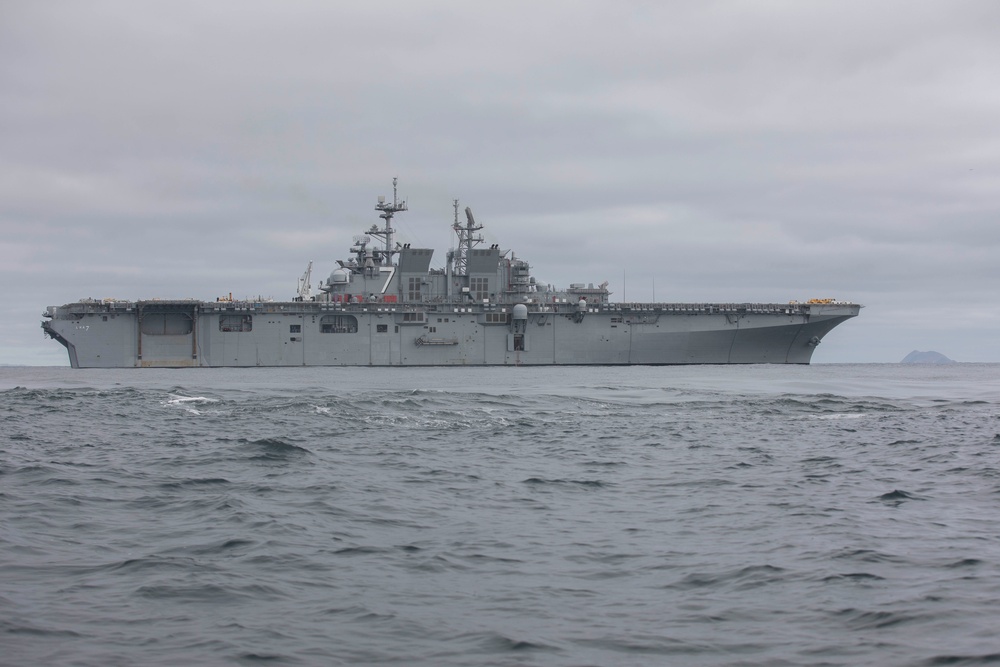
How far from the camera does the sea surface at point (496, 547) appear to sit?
22.4 ft

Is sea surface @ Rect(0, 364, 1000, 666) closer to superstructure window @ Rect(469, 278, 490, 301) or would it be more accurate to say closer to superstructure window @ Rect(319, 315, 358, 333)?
superstructure window @ Rect(319, 315, 358, 333)

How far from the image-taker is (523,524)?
11.0 metres

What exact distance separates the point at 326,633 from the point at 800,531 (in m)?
5.95

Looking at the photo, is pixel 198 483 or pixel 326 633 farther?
pixel 198 483

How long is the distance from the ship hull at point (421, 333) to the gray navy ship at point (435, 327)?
0.23 ft

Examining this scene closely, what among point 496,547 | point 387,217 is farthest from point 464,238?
point 496,547

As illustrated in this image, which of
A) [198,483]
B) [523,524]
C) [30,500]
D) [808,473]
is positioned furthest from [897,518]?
[30,500]

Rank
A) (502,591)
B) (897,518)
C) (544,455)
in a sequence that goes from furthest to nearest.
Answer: (544,455) < (897,518) < (502,591)

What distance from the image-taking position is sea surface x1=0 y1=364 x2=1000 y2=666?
682 centimetres

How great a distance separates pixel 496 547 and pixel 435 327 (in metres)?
54.3

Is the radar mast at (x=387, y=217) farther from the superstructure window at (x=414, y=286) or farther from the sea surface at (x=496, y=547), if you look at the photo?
the sea surface at (x=496, y=547)

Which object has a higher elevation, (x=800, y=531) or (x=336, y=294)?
(x=336, y=294)

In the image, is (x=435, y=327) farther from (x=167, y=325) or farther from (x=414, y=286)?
(x=167, y=325)

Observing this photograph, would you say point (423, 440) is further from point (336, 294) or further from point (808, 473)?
point (336, 294)
